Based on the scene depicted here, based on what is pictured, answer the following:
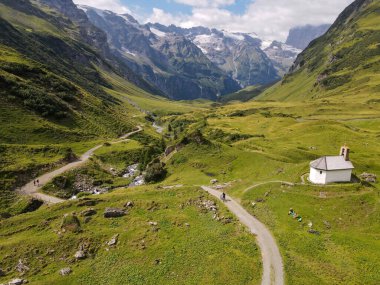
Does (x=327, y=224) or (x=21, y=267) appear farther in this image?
(x=327, y=224)

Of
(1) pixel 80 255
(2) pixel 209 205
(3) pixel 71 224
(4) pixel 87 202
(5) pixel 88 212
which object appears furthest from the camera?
(4) pixel 87 202

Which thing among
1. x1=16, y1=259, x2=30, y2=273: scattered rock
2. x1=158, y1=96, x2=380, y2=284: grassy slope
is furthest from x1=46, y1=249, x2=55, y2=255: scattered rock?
x1=158, y1=96, x2=380, y2=284: grassy slope

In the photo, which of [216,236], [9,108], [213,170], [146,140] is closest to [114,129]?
[146,140]

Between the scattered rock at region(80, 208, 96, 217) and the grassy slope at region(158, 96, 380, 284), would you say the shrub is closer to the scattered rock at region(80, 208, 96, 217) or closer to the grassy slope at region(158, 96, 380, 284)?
the grassy slope at region(158, 96, 380, 284)

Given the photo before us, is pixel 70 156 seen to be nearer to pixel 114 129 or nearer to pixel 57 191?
pixel 57 191

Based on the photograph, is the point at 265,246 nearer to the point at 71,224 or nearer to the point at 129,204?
the point at 129,204

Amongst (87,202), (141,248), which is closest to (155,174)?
(87,202)

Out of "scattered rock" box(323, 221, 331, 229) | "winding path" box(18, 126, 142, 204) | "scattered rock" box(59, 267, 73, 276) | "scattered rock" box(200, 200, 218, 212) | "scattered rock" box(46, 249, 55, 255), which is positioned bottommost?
"winding path" box(18, 126, 142, 204)
